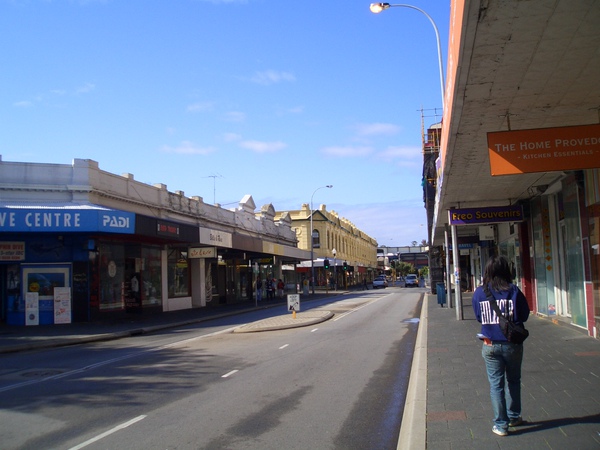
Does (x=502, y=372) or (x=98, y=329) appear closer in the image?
(x=502, y=372)

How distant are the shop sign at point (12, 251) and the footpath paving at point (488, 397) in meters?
7.15

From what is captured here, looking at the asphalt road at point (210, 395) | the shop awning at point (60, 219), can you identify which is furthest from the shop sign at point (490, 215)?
the shop awning at point (60, 219)

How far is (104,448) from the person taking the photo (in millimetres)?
6020

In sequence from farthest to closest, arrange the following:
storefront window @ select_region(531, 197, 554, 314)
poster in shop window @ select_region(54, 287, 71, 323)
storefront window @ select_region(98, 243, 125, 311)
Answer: storefront window @ select_region(98, 243, 125, 311) < poster in shop window @ select_region(54, 287, 71, 323) < storefront window @ select_region(531, 197, 554, 314)

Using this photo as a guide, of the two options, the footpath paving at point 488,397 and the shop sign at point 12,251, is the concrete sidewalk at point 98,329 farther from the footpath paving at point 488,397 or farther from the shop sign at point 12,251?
the shop sign at point 12,251

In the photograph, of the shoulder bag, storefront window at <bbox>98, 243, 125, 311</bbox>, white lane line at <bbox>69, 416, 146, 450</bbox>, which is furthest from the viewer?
storefront window at <bbox>98, 243, 125, 311</bbox>

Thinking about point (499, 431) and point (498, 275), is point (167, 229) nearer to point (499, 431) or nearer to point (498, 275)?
point (498, 275)

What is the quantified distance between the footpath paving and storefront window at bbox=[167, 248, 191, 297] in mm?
14703

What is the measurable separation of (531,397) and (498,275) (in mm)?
2341

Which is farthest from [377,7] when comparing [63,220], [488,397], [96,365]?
[63,220]

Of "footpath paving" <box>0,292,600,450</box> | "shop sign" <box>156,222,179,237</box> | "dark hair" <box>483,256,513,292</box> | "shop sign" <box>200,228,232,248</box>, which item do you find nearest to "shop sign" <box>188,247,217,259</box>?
"shop sign" <box>200,228,232,248</box>

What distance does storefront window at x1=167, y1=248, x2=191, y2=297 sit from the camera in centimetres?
3068

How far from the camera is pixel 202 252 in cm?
3102

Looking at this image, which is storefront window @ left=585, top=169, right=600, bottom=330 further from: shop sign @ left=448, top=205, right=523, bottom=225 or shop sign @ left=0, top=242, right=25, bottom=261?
shop sign @ left=0, top=242, right=25, bottom=261
